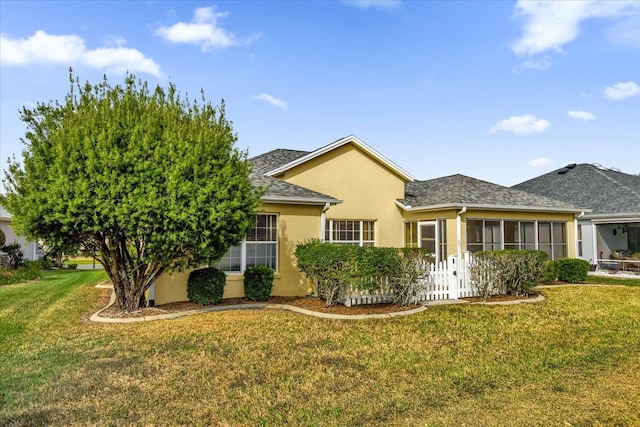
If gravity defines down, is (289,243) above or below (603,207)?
below

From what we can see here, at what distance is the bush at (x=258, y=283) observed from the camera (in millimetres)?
11375

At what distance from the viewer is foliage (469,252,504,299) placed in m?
12.2

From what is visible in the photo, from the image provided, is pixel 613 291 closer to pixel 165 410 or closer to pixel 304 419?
pixel 304 419

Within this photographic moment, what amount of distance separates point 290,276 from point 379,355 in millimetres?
6545

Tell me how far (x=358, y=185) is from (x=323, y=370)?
1101 centimetres

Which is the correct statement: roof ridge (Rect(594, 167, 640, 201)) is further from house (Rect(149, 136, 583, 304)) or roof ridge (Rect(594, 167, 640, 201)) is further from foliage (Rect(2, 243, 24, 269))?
foliage (Rect(2, 243, 24, 269))

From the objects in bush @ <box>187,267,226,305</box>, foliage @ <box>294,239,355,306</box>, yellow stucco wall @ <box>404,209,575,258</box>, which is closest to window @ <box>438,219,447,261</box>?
yellow stucco wall @ <box>404,209,575,258</box>

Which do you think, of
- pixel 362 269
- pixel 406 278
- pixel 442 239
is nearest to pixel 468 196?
pixel 442 239

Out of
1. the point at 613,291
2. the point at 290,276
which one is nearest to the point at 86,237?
the point at 290,276

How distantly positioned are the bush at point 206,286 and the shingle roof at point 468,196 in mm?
8828

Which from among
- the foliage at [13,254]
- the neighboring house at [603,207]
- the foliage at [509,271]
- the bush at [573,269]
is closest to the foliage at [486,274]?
the foliage at [509,271]

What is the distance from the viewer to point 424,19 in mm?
13945

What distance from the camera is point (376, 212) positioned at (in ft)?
53.8

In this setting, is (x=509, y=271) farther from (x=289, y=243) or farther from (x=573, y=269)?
(x=289, y=243)
